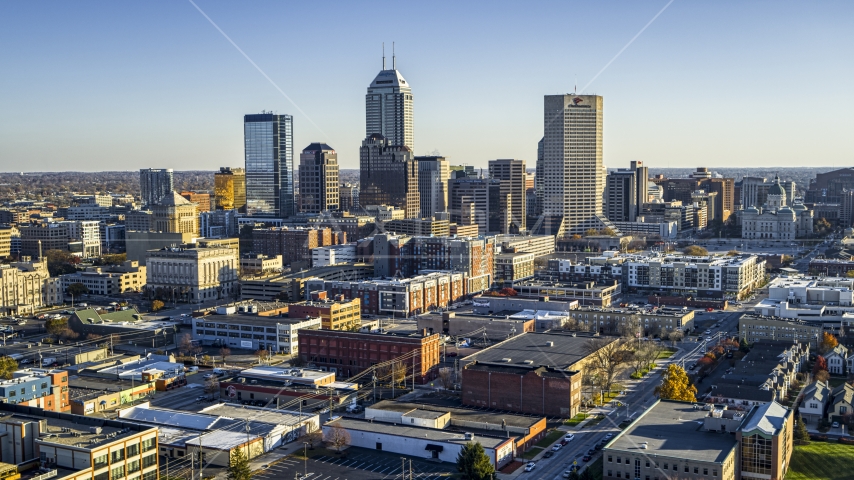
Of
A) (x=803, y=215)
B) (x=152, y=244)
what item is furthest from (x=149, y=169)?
(x=803, y=215)

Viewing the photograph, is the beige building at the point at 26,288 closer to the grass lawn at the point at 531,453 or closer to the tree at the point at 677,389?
the grass lawn at the point at 531,453

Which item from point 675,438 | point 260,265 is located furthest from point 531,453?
point 260,265

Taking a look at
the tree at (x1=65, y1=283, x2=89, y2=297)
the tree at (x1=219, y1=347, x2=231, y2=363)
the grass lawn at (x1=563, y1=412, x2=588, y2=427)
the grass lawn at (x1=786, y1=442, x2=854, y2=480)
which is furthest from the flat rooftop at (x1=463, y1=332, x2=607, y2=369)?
the tree at (x1=65, y1=283, x2=89, y2=297)

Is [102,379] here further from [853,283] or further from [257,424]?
[853,283]

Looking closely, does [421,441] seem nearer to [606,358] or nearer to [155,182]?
[606,358]

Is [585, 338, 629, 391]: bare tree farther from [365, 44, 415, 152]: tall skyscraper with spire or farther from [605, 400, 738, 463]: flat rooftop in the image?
[365, 44, 415, 152]: tall skyscraper with spire

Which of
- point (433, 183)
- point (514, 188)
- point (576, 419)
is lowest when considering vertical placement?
point (576, 419)
